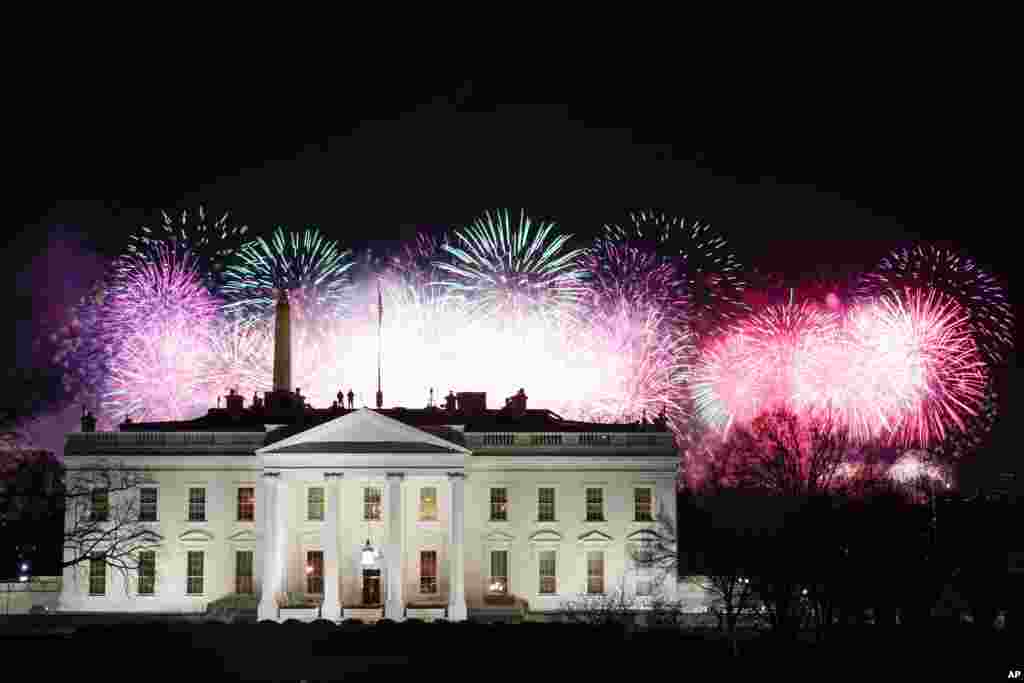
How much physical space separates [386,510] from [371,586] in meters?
3.94

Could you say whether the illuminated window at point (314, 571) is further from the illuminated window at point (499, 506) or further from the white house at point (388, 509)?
the illuminated window at point (499, 506)

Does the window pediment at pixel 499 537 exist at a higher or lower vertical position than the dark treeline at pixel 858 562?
higher

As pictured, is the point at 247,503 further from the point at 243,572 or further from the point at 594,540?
the point at 594,540

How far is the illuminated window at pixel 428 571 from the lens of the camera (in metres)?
76.1

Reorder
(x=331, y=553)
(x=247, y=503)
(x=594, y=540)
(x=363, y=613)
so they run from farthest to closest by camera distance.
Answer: (x=247, y=503)
(x=594, y=540)
(x=331, y=553)
(x=363, y=613)

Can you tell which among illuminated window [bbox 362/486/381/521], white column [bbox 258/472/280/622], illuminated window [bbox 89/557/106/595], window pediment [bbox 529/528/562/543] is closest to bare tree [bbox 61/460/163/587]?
illuminated window [bbox 89/557/106/595]

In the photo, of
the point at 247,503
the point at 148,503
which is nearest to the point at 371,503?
the point at 247,503

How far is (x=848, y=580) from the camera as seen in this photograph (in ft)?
176

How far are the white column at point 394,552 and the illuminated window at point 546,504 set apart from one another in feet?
22.2

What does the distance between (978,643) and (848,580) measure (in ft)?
23.2

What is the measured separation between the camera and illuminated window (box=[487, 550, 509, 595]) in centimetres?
7612

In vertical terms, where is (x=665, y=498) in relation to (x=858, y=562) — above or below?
above

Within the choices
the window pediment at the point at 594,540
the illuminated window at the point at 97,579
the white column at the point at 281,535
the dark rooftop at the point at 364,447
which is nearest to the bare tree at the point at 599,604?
the window pediment at the point at 594,540

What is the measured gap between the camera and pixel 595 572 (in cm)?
7562
